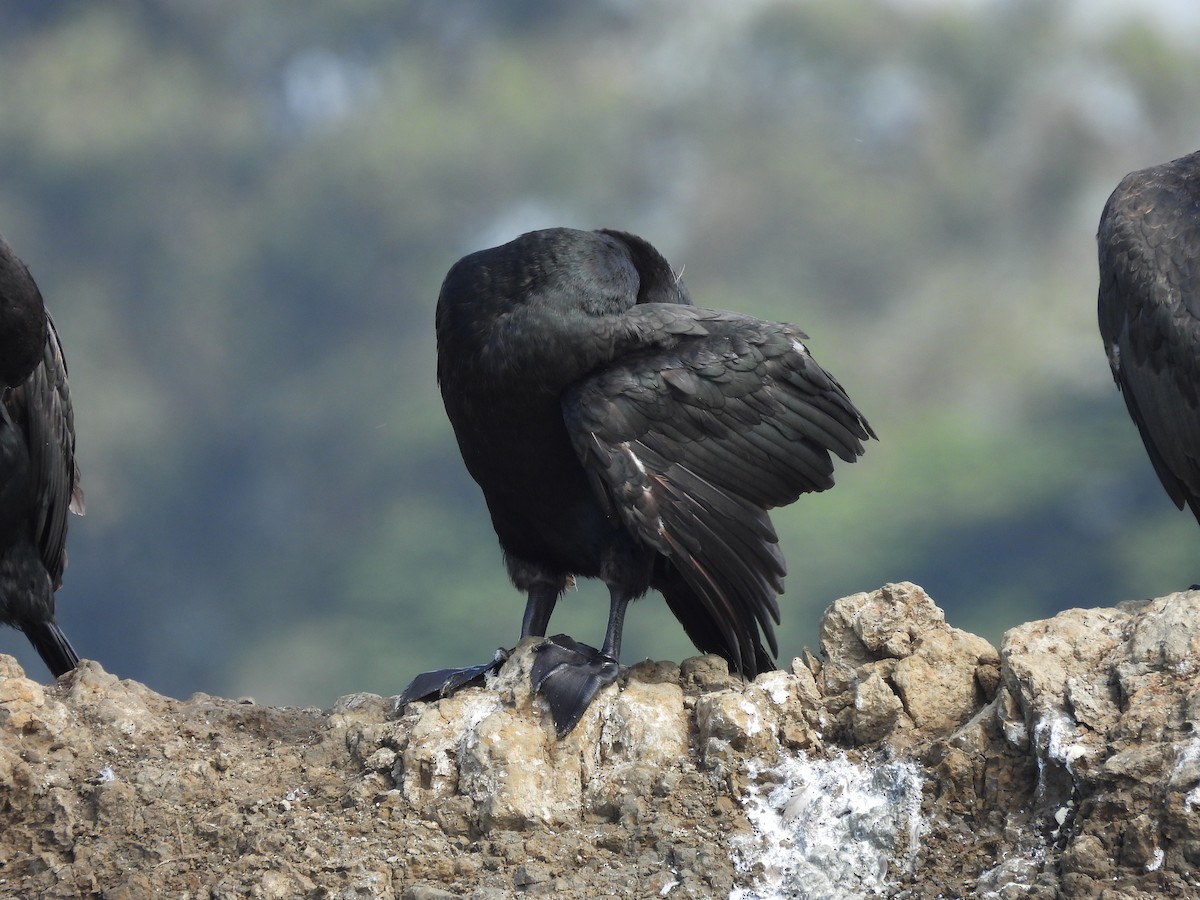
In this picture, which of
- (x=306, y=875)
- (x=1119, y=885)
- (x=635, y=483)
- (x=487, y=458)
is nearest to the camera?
(x=1119, y=885)

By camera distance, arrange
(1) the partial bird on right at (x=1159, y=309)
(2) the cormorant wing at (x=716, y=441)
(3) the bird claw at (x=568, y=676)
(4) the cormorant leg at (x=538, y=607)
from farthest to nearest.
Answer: (4) the cormorant leg at (x=538, y=607) → (1) the partial bird on right at (x=1159, y=309) → (2) the cormorant wing at (x=716, y=441) → (3) the bird claw at (x=568, y=676)

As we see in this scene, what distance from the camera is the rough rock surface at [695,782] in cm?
430

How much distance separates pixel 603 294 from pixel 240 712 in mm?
2116

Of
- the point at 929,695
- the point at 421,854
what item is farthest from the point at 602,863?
the point at 929,695

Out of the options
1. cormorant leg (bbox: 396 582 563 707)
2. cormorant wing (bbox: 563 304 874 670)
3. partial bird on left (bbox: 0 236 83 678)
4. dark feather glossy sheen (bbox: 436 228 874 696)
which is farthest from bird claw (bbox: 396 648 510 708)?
partial bird on left (bbox: 0 236 83 678)

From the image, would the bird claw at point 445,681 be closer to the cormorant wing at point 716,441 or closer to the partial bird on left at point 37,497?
the cormorant wing at point 716,441

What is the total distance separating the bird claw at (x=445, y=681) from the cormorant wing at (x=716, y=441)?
750 mm

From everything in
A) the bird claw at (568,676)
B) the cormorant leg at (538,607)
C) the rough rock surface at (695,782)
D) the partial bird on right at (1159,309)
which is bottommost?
the rough rock surface at (695,782)

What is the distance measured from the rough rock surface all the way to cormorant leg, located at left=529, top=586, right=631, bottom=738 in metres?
0.06

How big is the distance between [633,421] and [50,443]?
8.89ft

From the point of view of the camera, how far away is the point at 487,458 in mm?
6102

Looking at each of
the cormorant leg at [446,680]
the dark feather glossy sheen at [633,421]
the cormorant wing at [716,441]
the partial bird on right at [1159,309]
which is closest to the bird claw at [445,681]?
the cormorant leg at [446,680]

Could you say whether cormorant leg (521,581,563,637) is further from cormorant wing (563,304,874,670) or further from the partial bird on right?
the partial bird on right

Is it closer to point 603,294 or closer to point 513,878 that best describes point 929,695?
point 513,878
